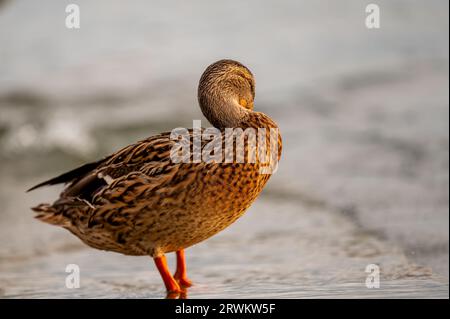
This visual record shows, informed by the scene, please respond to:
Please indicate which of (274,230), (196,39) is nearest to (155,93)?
(196,39)

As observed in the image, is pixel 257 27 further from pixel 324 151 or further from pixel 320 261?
pixel 320 261

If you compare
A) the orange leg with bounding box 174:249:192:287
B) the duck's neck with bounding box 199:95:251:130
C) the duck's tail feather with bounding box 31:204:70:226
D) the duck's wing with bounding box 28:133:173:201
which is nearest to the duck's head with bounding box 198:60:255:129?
the duck's neck with bounding box 199:95:251:130

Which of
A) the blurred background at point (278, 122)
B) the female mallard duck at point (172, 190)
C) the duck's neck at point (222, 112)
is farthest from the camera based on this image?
the blurred background at point (278, 122)

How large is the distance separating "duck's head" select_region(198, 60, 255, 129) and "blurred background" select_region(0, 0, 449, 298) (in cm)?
124

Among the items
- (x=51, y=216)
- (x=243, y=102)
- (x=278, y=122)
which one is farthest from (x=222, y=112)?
(x=278, y=122)

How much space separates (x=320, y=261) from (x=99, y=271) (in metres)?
1.86

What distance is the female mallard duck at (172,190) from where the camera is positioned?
5.86m

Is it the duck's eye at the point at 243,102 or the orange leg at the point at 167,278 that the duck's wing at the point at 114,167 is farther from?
the orange leg at the point at 167,278

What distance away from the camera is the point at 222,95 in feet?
19.9

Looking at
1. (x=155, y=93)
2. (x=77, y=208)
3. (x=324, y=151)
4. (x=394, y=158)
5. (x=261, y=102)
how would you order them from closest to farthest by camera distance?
(x=77, y=208)
(x=394, y=158)
(x=324, y=151)
(x=261, y=102)
(x=155, y=93)

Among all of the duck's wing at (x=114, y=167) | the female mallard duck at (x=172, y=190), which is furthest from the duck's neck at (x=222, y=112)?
the duck's wing at (x=114, y=167)

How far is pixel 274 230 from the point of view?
8.81 meters

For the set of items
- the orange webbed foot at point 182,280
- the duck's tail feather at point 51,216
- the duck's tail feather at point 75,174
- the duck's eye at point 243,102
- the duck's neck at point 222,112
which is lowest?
the orange webbed foot at point 182,280

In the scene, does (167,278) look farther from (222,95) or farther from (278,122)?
(278,122)
